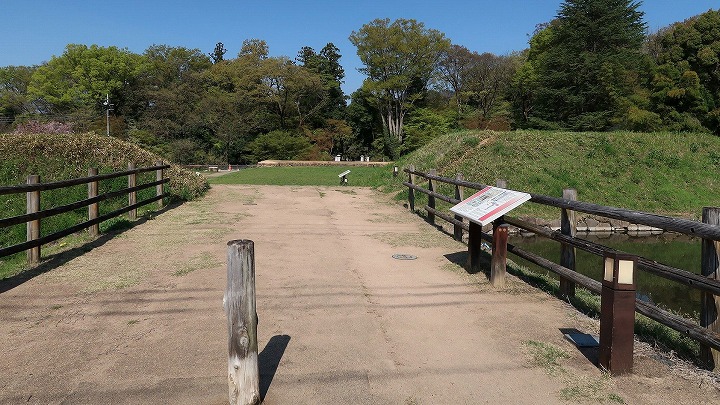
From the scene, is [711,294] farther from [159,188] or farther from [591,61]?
[591,61]

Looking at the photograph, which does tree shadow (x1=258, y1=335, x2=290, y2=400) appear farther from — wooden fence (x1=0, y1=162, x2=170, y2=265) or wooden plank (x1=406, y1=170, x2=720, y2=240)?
wooden fence (x1=0, y1=162, x2=170, y2=265)

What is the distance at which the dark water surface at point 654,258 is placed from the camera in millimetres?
7080

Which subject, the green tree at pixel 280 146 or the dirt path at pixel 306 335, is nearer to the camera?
the dirt path at pixel 306 335

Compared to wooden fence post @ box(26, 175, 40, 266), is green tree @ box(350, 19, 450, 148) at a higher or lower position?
higher

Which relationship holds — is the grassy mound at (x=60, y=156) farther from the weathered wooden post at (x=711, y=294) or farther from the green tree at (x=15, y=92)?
the green tree at (x=15, y=92)

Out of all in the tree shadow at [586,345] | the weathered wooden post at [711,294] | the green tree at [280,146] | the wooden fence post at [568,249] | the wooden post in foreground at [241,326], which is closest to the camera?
the wooden post in foreground at [241,326]

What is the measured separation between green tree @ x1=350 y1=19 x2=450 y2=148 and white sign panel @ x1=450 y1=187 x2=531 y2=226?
43.8 meters

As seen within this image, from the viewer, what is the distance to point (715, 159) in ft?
63.0

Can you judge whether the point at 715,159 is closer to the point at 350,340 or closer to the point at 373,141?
the point at 350,340

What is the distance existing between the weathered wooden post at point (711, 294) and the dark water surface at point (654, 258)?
1863 millimetres

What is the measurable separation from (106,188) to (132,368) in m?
9.09

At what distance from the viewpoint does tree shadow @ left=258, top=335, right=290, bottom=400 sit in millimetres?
3295

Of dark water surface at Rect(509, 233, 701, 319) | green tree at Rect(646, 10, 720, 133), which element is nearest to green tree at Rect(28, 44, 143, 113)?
green tree at Rect(646, 10, 720, 133)

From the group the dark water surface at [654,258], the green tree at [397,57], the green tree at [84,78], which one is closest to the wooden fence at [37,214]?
the dark water surface at [654,258]
